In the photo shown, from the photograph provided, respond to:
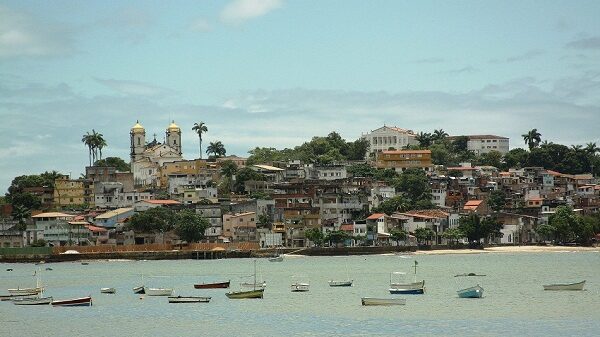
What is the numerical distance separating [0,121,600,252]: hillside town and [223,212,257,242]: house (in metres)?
0.12

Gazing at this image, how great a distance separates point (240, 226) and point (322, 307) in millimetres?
70237

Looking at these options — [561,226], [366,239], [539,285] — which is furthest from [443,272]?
[561,226]

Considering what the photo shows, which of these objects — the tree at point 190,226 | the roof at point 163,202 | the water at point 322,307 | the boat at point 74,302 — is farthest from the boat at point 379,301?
the roof at point 163,202

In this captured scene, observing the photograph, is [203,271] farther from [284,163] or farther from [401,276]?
[284,163]

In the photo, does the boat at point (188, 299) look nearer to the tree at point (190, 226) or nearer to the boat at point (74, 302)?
the boat at point (74, 302)

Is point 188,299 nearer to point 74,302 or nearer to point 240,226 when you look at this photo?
point 74,302

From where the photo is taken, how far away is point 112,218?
467 ft

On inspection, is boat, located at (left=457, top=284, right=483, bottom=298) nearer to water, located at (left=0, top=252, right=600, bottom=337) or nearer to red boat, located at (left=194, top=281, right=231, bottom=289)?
water, located at (left=0, top=252, right=600, bottom=337)

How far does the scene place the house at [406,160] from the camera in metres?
182

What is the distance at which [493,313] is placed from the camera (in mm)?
64750

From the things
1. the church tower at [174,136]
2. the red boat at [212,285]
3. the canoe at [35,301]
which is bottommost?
the canoe at [35,301]

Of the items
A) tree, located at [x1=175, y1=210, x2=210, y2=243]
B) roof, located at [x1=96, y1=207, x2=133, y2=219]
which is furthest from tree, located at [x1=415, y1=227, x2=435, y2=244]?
roof, located at [x1=96, y1=207, x2=133, y2=219]

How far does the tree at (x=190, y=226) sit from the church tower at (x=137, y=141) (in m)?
57.7

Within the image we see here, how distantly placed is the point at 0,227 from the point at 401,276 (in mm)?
68442
